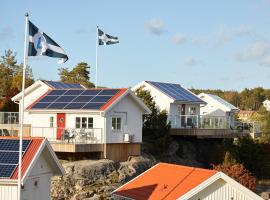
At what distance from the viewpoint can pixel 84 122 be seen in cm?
4194

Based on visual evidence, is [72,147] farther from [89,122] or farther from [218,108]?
[218,108]

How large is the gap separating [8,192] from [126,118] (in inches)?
830

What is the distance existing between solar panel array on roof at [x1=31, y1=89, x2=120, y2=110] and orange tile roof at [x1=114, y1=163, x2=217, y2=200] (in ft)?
39.0

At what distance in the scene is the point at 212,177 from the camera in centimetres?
2689

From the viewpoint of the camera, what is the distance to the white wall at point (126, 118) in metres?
41.7

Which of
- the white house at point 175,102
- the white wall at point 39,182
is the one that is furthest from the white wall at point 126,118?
the white wall at point 39,182

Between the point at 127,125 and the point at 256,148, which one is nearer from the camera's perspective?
the point at 127,125

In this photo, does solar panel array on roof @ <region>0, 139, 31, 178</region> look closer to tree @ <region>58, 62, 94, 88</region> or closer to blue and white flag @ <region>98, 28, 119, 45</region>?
blue and white flag @ <region>98, 28, 119, 45</region>

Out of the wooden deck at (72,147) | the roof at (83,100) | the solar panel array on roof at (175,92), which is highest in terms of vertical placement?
the solar panel array on roof at (175,92)

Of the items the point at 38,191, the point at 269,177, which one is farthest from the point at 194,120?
the point at 38,191

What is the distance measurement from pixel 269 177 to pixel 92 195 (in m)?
→ 22.9

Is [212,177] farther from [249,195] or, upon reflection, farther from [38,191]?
[38,191]

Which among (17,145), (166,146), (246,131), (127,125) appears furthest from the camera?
(246,131)

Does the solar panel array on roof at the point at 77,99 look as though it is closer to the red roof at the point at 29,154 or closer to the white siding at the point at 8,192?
the red roof at the point at 29,154
